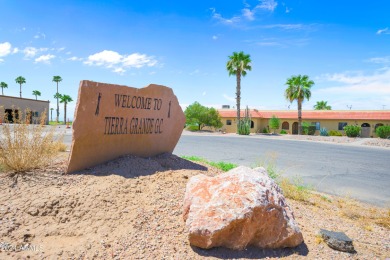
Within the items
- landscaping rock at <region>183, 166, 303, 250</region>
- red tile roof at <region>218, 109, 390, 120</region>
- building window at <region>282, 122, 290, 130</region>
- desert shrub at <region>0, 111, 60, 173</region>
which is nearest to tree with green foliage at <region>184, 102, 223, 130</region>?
red tile roof at <region>218, 109, 390, 120</region>

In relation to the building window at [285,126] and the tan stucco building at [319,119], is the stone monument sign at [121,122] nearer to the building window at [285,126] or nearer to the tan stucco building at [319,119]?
the tan stucco building at [319,119]

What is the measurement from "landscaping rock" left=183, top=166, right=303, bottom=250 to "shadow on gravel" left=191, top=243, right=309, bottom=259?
0.19ft

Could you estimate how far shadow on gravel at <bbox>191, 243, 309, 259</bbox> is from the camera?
3.61m

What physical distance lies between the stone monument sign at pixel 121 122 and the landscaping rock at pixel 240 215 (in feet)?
9.50

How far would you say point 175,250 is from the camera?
3.63 meters

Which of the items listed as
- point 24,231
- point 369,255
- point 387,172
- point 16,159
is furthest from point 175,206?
point 387,172

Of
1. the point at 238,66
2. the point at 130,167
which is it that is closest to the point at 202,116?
the point at 238,66

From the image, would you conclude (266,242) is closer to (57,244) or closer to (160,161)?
(57,244)

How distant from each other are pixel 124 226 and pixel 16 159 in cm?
296

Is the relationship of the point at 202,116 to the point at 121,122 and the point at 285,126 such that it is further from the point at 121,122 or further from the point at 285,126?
the point at 121,122

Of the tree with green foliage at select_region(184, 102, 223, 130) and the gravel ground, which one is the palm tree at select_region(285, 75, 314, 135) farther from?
the gravel ground

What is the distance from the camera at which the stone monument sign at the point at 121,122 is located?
19.4 ft

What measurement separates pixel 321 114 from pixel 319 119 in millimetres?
1406

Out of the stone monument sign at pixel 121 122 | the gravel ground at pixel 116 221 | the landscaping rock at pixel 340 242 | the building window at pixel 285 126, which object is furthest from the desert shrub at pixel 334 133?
the landscaping rock at pixel 340 242
